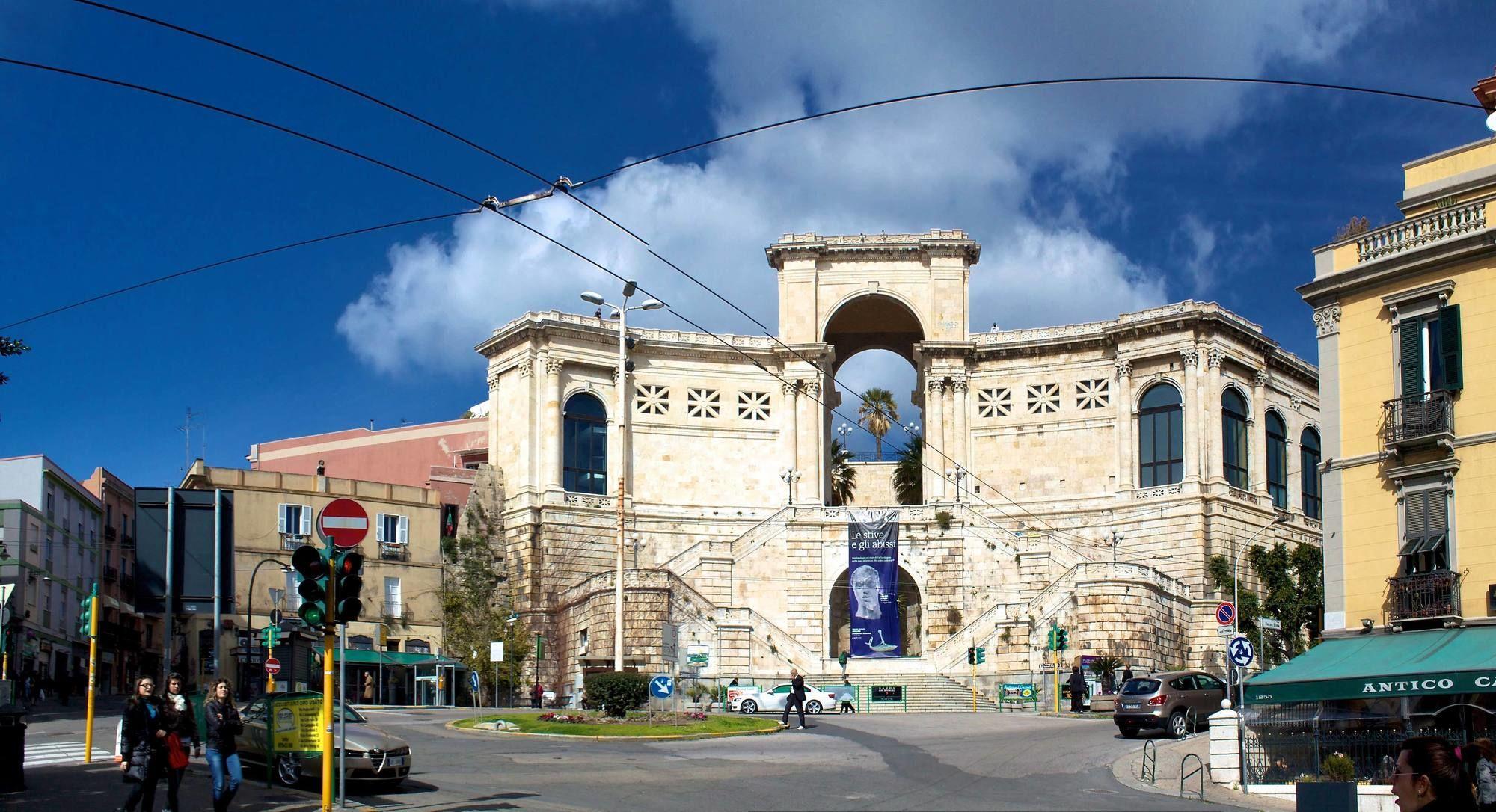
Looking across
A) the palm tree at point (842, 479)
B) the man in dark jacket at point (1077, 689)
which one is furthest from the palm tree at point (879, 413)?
the man in dark jacket at point (1077, 689)

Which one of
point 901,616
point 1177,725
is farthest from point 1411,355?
point 901,616

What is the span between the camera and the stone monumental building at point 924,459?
55469 millimetres

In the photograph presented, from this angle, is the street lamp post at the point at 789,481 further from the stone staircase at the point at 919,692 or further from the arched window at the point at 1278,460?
the arched window at the point at 1278,460

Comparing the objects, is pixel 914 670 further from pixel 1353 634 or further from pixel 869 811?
pixel 869 811

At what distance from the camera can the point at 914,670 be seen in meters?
49.8

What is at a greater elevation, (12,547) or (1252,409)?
(1252,409)

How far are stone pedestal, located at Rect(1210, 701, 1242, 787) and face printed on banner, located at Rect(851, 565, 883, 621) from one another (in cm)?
2779

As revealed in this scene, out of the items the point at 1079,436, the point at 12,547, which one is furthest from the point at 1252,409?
the point at 12,547

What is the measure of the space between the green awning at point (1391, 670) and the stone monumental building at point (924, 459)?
1001 inches

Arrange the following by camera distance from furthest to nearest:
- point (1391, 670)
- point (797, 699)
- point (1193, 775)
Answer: point (797, 699) < point (1193, 775) < point (1391, 670)

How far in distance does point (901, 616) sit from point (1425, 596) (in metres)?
42.2

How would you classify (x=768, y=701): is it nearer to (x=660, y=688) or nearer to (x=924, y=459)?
(x=660, y=688)

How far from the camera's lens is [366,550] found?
58719mm

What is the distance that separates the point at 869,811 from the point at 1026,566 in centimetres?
3719
